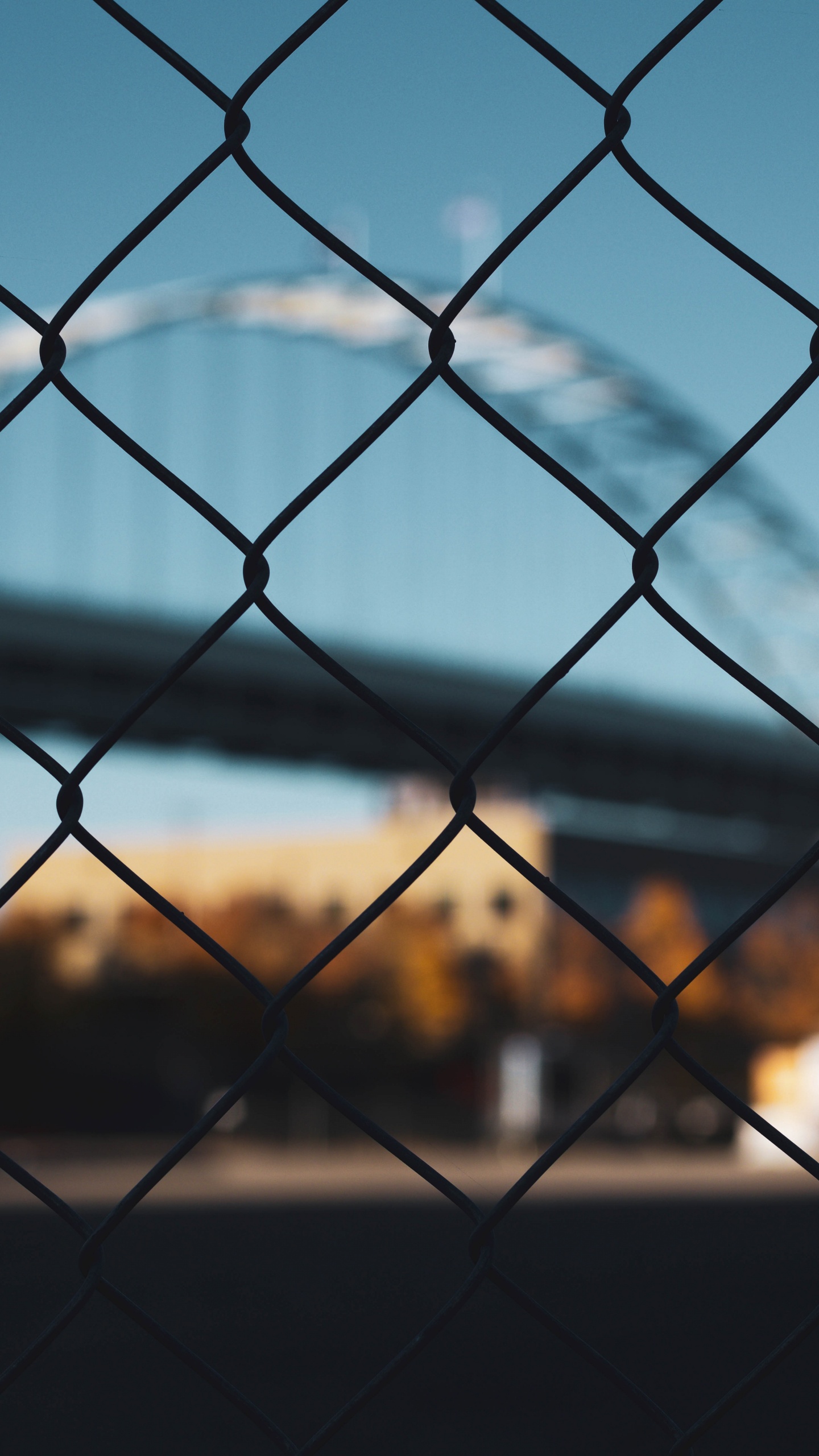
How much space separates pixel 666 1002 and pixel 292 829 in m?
45.6

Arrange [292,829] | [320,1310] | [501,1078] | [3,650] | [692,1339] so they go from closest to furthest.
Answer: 1. [692,1339]
2. [320,1310]
3. [3,650]
4. [501,1078]
5. [292,829]

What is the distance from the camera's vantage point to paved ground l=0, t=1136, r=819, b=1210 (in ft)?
57.8

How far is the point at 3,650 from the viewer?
28062mm

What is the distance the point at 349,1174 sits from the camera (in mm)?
22266

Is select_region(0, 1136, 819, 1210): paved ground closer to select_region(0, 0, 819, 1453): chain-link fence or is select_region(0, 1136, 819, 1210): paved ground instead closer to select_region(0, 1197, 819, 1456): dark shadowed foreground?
select_region(0, 1197, 819, 1456): dark shadowed foreground

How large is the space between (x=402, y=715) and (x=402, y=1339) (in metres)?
7.11

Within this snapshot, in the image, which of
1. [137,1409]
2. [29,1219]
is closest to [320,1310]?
[137,1409]

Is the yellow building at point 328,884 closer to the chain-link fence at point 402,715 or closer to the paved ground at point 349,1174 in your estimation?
the paved ground at point 349,1174

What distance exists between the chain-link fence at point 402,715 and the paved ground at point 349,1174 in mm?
12167

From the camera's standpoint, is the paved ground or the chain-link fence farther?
the paved ground

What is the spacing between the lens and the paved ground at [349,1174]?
57.8 ft

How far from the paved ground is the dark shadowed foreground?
1978 mm

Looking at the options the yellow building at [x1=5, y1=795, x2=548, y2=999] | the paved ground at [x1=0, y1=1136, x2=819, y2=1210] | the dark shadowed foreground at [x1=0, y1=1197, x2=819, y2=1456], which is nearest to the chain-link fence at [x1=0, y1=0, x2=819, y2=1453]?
the dark shadowed foreground at [x1=0, y1=1197, x2=819, y2=1456]

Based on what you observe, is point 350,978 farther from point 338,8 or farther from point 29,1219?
point 338,8
